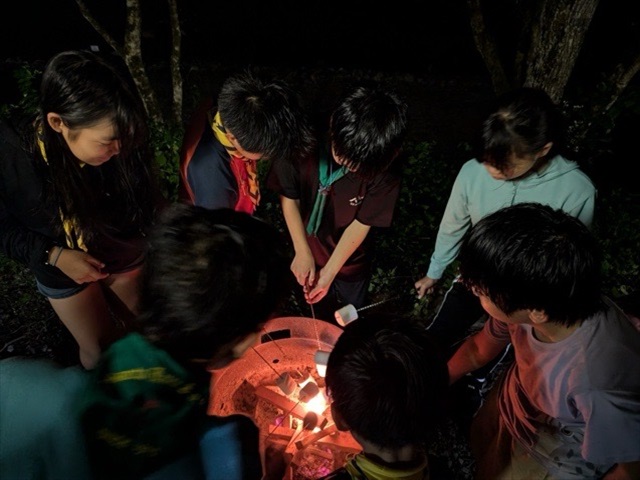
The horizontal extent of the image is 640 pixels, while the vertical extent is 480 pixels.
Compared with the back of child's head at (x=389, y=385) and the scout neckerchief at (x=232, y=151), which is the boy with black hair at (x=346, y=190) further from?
the back of child's head at (x=389, y=385)

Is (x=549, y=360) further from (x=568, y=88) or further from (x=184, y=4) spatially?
(x=184, y=4)

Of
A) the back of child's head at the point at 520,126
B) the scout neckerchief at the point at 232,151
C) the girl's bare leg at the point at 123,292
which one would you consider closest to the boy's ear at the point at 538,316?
the back of child's head at the point at 520,126

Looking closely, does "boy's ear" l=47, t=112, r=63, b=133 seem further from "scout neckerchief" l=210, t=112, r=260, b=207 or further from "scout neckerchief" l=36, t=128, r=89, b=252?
"scout neckerchief" l=210, t=112, r=260, b=207

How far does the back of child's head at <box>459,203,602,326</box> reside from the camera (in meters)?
1.90

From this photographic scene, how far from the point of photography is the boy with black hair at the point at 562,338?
1828 millimetres

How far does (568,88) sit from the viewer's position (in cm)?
663

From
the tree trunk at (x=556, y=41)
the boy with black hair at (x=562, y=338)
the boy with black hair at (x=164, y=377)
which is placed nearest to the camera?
the boy with black hair at (x=164, y=377)

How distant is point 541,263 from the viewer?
192cm

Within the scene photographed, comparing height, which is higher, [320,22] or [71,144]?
[320,22]

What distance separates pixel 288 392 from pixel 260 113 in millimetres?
1823

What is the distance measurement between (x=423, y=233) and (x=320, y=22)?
4.54 metres

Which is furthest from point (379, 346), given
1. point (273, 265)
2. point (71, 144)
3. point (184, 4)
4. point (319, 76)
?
point (184, 4)

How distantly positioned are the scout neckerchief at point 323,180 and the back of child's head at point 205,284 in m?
1.37

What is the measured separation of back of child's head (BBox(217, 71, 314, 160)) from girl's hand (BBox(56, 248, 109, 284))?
1.15 meters
